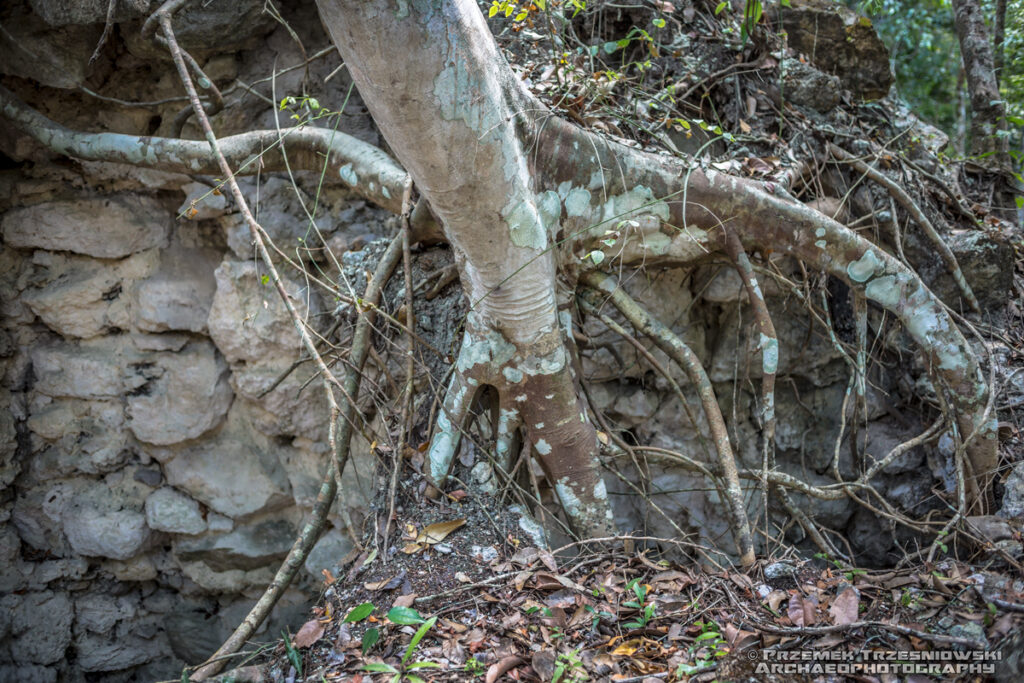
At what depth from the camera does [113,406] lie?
3.95 meters

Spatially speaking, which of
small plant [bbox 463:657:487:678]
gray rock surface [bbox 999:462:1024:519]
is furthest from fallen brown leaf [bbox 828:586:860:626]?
small plant [bbox 463:657:487:678]

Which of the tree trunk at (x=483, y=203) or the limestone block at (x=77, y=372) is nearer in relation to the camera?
the tree trunk at (x=483, y=203)

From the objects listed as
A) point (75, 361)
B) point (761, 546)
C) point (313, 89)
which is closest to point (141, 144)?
point (313, 89)

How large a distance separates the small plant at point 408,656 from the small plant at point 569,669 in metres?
0.35

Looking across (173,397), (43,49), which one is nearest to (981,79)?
(173,397)

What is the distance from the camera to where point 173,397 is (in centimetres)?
391

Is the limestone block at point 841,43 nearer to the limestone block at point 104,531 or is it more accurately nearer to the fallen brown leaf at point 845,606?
the fallen brown leaf at point 845,606

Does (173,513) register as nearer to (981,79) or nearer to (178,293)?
(178,293)

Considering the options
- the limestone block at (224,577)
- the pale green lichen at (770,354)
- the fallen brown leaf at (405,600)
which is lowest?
the limestone block at (224,577)

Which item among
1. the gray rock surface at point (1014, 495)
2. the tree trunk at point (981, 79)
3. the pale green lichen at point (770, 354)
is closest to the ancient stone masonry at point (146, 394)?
the pale green lichen at point (770, 354)

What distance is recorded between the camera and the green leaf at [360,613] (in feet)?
7.04

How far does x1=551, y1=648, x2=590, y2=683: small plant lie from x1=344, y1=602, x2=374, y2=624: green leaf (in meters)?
0.63

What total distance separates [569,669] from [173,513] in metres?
3.01

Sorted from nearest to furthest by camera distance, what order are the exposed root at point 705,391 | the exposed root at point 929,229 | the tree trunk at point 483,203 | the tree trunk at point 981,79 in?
the tree trunk at point 483,203, the exposed root at point 705,391, the exposed root at point 929,229, the tree trunk at point 981,79
